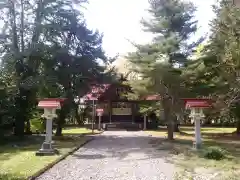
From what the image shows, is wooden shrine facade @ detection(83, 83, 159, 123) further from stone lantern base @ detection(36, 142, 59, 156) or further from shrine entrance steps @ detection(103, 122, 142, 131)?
stone lantern base @ detection(36, 142, 59, 156)

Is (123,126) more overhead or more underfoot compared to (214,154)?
more overhead

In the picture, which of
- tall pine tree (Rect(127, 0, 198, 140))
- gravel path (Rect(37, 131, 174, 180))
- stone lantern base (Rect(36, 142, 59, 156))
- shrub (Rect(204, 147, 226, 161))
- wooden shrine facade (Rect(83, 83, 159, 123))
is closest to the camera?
gravel path (Rect(37, 131, 174, 180))

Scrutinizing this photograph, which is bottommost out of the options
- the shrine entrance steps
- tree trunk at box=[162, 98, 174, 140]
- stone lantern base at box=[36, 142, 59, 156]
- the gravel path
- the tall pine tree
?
the gravel path

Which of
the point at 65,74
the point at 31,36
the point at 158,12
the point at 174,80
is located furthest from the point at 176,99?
the point at 31,36

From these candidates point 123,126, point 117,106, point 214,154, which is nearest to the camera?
point 214,154

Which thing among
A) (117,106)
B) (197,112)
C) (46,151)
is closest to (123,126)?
(117,106)

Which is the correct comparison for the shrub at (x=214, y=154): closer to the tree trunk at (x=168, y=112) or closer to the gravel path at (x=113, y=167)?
the gravel path at (x=113, y=167)

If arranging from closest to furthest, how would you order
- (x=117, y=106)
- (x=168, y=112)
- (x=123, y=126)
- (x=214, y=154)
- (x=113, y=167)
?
1. (x=113, y=167)
2. (x=214, y=154)
3. (x=168, y=112)
4. (x=123, y=126)
5. (x=117, y=106)

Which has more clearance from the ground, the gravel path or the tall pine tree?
the tall pine tree

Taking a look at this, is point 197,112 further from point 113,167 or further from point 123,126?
point 123,126

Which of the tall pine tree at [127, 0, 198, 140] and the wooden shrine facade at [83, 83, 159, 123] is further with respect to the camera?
the wooden shrine facade at [83, 83, 159, 123]

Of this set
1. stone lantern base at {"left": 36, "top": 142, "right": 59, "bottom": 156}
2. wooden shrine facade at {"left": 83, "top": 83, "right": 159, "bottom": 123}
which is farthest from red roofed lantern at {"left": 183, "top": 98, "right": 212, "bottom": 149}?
wooden shrine facade at {"left": 83, "top": 83, "right": 159, "bottom": 123}

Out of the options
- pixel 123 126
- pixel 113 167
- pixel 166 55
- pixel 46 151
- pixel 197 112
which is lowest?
pixel 113 167

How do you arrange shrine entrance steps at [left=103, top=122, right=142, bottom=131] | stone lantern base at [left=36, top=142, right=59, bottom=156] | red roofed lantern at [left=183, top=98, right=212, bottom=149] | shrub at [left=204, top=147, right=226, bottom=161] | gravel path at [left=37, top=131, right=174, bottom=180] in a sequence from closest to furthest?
gravel path at [left=37, top=131, right=174, bottom=180] < shrub at [left=204, top=147, right=226, bottom=161] < stone lantern base at [left=36, top=142, right=59, bottom=156] < red roofed lantern at [left=183, top=98, right=212, bottom=149] < shrine entrance steps at [left=103, top=122, right=142, bottom=131]
